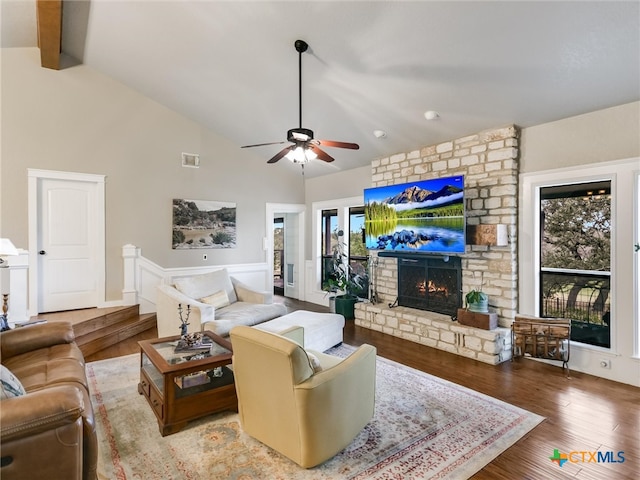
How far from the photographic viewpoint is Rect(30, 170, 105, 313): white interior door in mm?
4801

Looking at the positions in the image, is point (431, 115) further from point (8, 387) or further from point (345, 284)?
point (8, 387)

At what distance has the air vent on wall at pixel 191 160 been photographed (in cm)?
593

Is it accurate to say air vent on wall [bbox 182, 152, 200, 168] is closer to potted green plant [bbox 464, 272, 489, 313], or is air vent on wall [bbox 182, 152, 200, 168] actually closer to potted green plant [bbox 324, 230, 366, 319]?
potted green plant [bbox 324, 230, 366, 319]

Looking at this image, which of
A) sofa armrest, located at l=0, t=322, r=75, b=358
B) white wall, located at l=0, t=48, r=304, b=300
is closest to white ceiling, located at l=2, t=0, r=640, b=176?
white wall, located at l=0, t=48, r=304, b=300

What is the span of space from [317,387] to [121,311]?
4367mm

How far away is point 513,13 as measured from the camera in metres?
2.61

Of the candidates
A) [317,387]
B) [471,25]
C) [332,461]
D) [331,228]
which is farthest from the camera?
[331,228]

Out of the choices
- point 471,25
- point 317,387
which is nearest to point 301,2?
point 471,25

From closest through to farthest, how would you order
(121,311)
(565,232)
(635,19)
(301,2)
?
(635,19) → (301,2) → (565,232) → (121,311)

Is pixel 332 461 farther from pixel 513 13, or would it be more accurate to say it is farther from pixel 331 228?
pixel 331 228

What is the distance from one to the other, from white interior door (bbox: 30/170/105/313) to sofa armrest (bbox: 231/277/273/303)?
213 cm

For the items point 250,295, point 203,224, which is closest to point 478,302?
point 250,295

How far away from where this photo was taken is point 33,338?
2824 millimetres

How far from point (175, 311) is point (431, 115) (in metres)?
3.95
